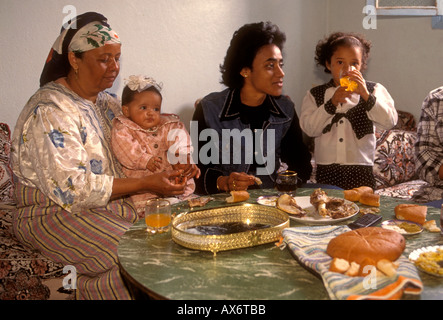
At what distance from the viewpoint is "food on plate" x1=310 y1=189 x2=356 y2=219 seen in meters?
1.70

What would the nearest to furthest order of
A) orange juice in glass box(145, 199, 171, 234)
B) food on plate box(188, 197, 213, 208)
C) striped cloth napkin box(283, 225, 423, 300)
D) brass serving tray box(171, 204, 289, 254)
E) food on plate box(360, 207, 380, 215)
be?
striped cloth napkin box(283, 225, 423, 300)
brass serving tray box(171, 204, 289, 254)
orange juice in glass box(145, 199, 171, 234)
food on plate box(360, 207, 380, 215)
food on plate box(188, 197, 213, 208)

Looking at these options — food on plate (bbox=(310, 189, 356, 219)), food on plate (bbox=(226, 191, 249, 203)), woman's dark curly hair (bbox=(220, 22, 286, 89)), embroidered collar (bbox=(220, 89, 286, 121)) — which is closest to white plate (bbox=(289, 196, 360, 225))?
food on plate (bbox=(310, 189, 356, 219))

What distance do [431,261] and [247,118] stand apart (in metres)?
1.79

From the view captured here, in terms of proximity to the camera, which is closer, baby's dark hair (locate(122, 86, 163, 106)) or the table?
the table

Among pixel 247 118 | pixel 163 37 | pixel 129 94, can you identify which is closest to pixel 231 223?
pixel 129 94

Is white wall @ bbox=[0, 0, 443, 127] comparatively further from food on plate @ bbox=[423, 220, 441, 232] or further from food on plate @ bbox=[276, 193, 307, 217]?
food on plate @ bbox=[423, 220, 441, 232]

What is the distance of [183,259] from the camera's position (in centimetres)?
137

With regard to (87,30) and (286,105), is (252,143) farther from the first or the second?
(87,30)

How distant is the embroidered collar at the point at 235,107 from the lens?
2.85 m

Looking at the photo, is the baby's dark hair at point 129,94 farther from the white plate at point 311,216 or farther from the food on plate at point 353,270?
the food on plate at point 353,270

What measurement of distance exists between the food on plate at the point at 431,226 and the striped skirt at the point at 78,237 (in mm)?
1262

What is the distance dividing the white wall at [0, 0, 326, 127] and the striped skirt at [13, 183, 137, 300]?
3.43 ft

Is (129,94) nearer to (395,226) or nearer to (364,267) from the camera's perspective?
(395,226)

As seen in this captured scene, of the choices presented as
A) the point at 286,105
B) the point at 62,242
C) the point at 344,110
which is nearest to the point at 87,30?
the point at 62,242
